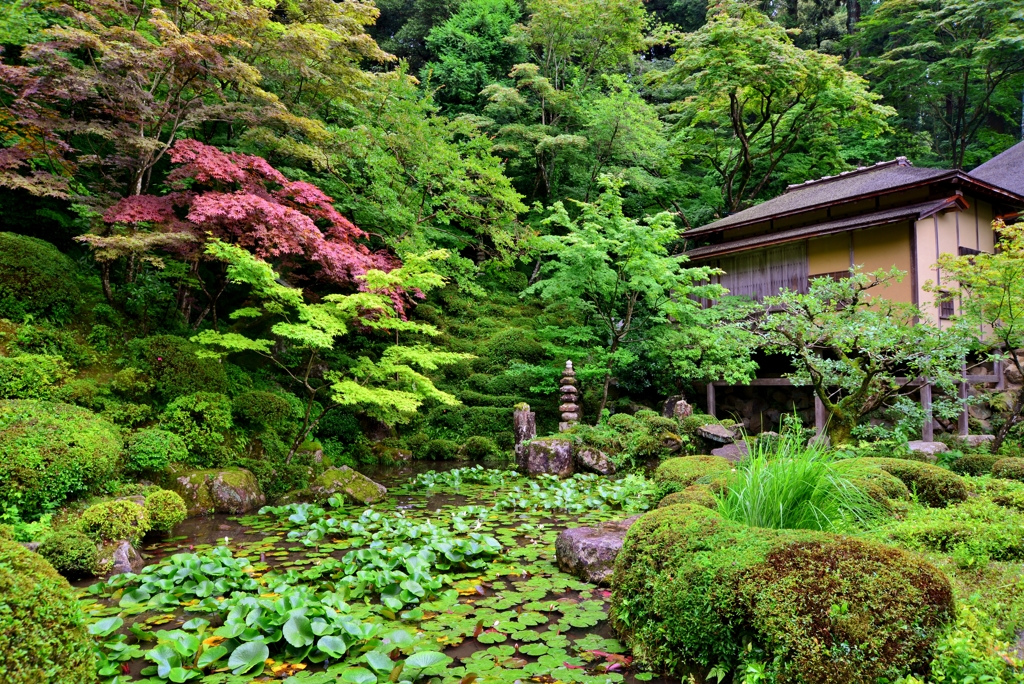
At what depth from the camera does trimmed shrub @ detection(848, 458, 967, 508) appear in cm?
489

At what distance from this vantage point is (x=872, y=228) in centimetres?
1195

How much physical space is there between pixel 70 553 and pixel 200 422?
319 cm

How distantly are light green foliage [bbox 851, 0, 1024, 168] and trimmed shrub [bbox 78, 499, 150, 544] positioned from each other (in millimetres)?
22733

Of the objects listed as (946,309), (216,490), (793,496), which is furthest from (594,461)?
(946,309)

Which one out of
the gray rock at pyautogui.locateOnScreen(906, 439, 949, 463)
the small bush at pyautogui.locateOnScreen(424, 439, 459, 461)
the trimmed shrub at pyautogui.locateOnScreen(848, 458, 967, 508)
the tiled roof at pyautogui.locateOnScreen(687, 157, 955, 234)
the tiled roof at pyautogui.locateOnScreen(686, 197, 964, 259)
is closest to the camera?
the trimmed shrub at pyautogui.locateOnScreen(848, 458, 967, 508)

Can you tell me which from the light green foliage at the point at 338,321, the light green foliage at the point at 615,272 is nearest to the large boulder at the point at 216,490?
the light green foliage at the point at 338,321

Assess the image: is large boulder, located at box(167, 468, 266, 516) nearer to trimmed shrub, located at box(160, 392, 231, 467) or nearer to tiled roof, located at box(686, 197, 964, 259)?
trimmed shrub, located at box(160, 392, 231, 467)

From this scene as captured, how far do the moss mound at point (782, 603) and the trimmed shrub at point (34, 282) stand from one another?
884 centimetres

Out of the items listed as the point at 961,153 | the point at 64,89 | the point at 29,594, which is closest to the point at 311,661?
the point at 29,594

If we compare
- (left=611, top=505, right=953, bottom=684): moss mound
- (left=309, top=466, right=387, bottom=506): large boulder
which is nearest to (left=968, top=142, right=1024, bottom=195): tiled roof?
(left=611, top=505, right=953, bottom=684): moss mound

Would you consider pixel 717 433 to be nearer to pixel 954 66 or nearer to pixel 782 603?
pixel 782 603

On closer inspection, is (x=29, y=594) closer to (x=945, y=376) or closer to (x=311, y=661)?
(x=311, y=661)

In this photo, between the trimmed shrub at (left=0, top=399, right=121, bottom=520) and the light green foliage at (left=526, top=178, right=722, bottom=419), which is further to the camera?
the light green foliage at (left=526, top=178, right=722, bottom=419)

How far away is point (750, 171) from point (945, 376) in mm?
12780
